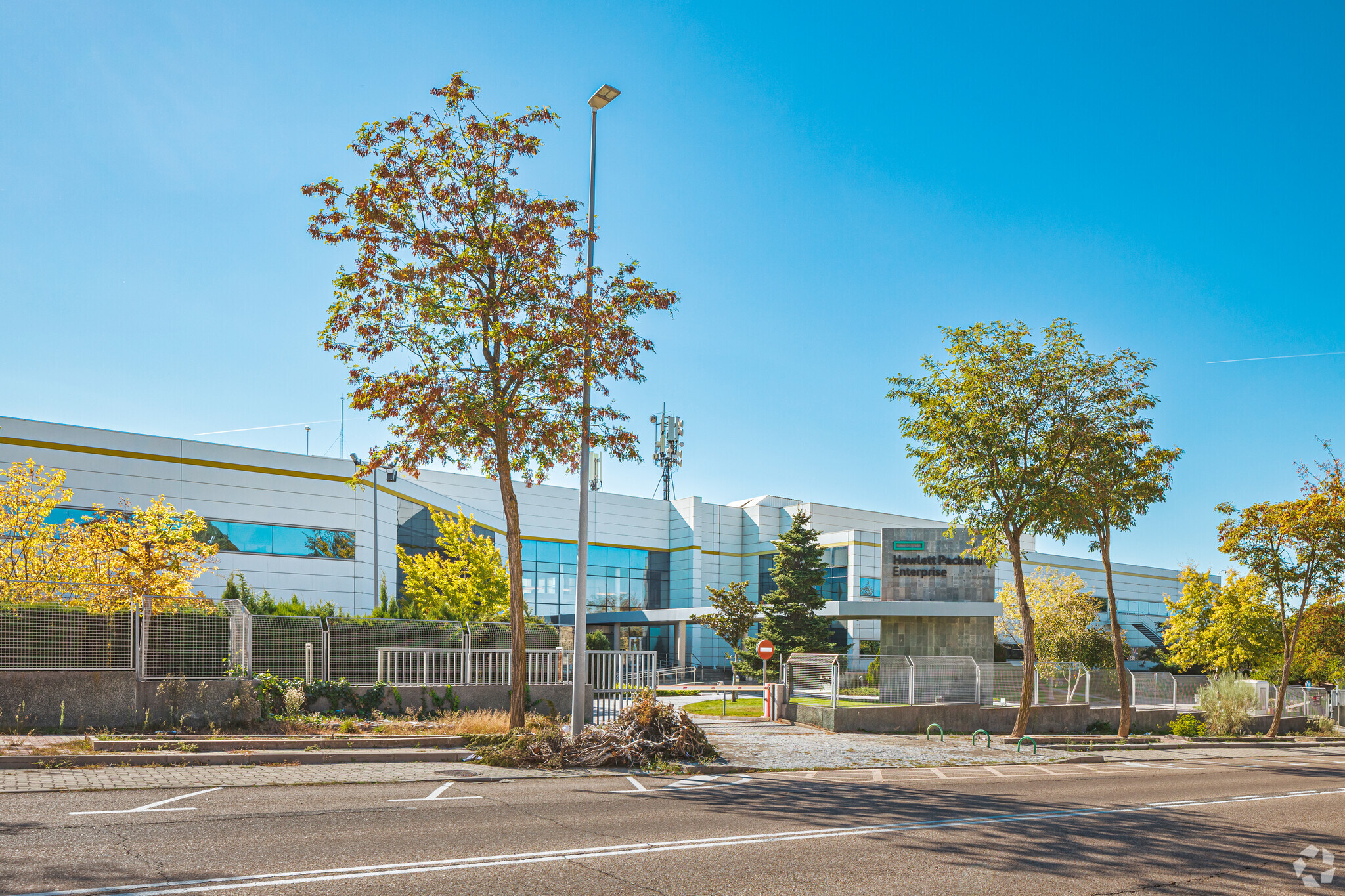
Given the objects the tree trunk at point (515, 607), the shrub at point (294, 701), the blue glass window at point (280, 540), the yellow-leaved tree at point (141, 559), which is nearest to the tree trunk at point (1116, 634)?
the tree trunk at point (515, 607)

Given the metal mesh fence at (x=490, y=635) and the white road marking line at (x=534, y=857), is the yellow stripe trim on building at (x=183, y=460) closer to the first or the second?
the metal mesh fence at (x=490, y=635)

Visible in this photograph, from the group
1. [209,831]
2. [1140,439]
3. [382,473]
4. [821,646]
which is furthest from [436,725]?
[821,646]

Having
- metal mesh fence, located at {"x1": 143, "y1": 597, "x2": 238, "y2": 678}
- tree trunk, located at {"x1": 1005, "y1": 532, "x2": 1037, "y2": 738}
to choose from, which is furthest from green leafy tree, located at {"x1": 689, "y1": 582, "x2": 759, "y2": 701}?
metal mesh fence, located at {"x1": 143, "y1": 597, "x2": 238, "y2": 678}

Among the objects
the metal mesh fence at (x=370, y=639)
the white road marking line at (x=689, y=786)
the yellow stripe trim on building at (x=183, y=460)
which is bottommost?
the white road marking line at (x=689, y=786)

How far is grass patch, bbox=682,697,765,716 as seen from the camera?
92.9 ft

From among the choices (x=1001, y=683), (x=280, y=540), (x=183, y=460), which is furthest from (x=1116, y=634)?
(x=183, y=460)

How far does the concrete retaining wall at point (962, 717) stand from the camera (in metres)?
23.1

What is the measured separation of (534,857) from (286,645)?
41.7 feet

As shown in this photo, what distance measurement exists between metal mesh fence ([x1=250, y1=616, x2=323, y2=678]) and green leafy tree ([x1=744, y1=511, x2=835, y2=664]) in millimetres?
25314

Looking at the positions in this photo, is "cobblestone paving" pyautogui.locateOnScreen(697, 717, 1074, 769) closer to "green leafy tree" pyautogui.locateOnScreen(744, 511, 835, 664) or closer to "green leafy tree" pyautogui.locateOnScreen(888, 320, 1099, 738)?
"green leafy tree" pyautogui.locateOnScreen(888, 320, 1099, 738)

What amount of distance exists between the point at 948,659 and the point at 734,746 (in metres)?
9.55

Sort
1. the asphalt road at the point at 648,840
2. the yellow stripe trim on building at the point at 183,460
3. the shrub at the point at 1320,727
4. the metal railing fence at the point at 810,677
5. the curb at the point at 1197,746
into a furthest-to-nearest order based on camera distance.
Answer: the shrub at the point at 1320,727 → the yellow stripe trim on building at the point at 183,460 → the metal railing fence at the point at 810,677 → the curb at the point at 1197,746 → the asphalt road at the point at 648,840

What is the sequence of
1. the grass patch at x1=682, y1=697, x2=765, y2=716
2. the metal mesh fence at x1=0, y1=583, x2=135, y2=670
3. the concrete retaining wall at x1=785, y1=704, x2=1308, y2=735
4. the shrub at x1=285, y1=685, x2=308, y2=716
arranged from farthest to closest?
the grass patch at x1=682, y1=697, x2=765, y2=716 → the concrete retaining wall at x1=785, y1=704, x2=1308, y2=735 → the shrub at x1=285, y1=685, x2=308, y2=716 → the metal mesh fence at x1=0, y1=583, x2=135, y2=670

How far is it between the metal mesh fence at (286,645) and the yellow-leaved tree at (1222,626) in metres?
34.6
